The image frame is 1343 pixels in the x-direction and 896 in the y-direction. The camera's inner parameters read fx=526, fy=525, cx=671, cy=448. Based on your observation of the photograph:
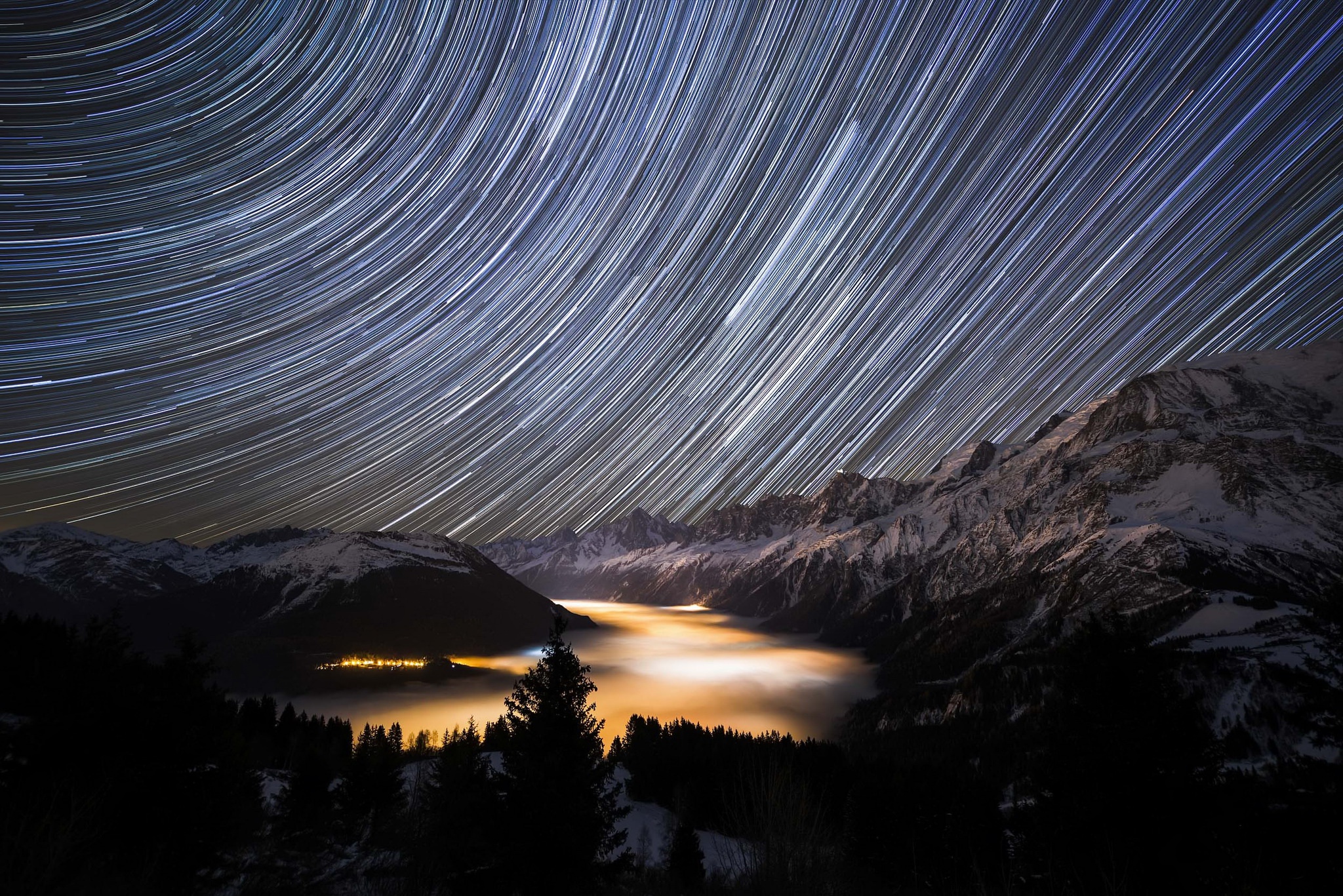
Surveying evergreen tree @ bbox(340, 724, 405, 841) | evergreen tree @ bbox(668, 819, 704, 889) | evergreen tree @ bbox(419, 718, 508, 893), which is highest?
evergreen tree @ bbox(419, 718, 508, 893)

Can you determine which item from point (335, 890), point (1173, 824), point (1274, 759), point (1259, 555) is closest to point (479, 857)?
point (335, 890)

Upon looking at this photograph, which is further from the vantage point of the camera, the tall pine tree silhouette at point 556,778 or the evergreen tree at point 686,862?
the evergreen tree at point 686,862

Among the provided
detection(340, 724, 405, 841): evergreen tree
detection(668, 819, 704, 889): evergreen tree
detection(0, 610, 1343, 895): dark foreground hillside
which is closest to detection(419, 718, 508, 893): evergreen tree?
detection(0, 610, 1343, 895): dark foreground hillside

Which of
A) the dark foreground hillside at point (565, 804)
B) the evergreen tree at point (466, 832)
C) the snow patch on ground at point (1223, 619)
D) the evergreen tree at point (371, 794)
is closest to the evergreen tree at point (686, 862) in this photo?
the dark foreground hillside at point (565, 804)

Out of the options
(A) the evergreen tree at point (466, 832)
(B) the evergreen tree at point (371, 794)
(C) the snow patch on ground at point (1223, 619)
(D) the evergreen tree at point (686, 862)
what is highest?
(C) the snow patch on ground at point (1223, 619)

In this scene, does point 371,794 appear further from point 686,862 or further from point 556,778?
point 556,778

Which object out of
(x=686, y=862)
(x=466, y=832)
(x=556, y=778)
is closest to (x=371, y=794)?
(x=466, y=832)

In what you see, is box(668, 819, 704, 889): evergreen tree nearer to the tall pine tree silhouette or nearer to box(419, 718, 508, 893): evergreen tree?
box(419, 718, 508, 893): evergreen tree

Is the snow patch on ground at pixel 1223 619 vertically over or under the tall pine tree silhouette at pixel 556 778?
over

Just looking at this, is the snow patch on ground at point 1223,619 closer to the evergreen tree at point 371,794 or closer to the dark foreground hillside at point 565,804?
the dark foreground hillside at point 565,804
